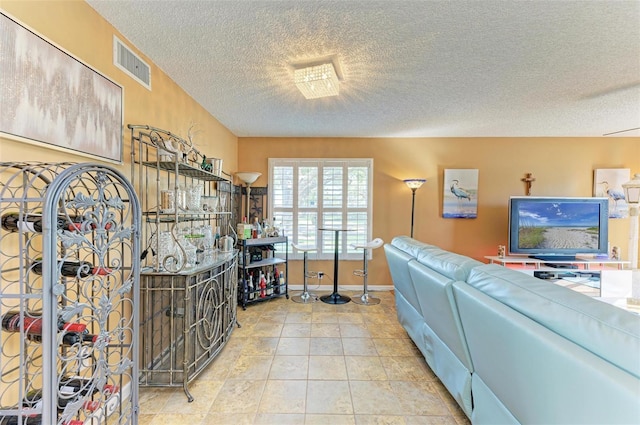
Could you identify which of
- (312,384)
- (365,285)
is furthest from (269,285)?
(312,384)

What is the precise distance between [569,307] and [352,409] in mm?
1461

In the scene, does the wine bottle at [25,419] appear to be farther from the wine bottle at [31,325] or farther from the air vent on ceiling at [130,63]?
the air vent on ceiling at [130,63]

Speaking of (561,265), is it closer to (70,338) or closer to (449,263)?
(449,263)

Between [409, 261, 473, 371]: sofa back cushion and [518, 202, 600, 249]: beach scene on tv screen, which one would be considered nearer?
[409, 261, 473, 371]: sofa back cushion

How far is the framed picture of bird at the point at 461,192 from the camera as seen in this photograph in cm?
434

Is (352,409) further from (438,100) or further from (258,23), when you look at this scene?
(438,100)

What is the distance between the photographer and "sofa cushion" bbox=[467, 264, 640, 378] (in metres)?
0.82

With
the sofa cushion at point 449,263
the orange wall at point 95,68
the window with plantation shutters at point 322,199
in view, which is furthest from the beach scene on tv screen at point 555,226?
the orange wall at point 95,68

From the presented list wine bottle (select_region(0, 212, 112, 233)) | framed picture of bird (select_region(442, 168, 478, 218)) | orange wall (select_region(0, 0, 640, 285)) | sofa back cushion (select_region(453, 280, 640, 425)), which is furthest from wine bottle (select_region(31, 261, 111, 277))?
framed picture of bird (select_region(442, 168, 478, 218))

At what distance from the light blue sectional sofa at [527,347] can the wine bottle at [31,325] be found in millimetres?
1672

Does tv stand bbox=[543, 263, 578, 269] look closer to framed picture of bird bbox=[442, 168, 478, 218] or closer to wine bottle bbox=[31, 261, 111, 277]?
framed picture of bird bbox=[442, 168, 478, 218]

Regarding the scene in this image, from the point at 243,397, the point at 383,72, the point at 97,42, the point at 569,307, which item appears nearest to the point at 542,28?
Result: the point at 383,72

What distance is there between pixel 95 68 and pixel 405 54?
2.04m

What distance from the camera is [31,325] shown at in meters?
0.99
